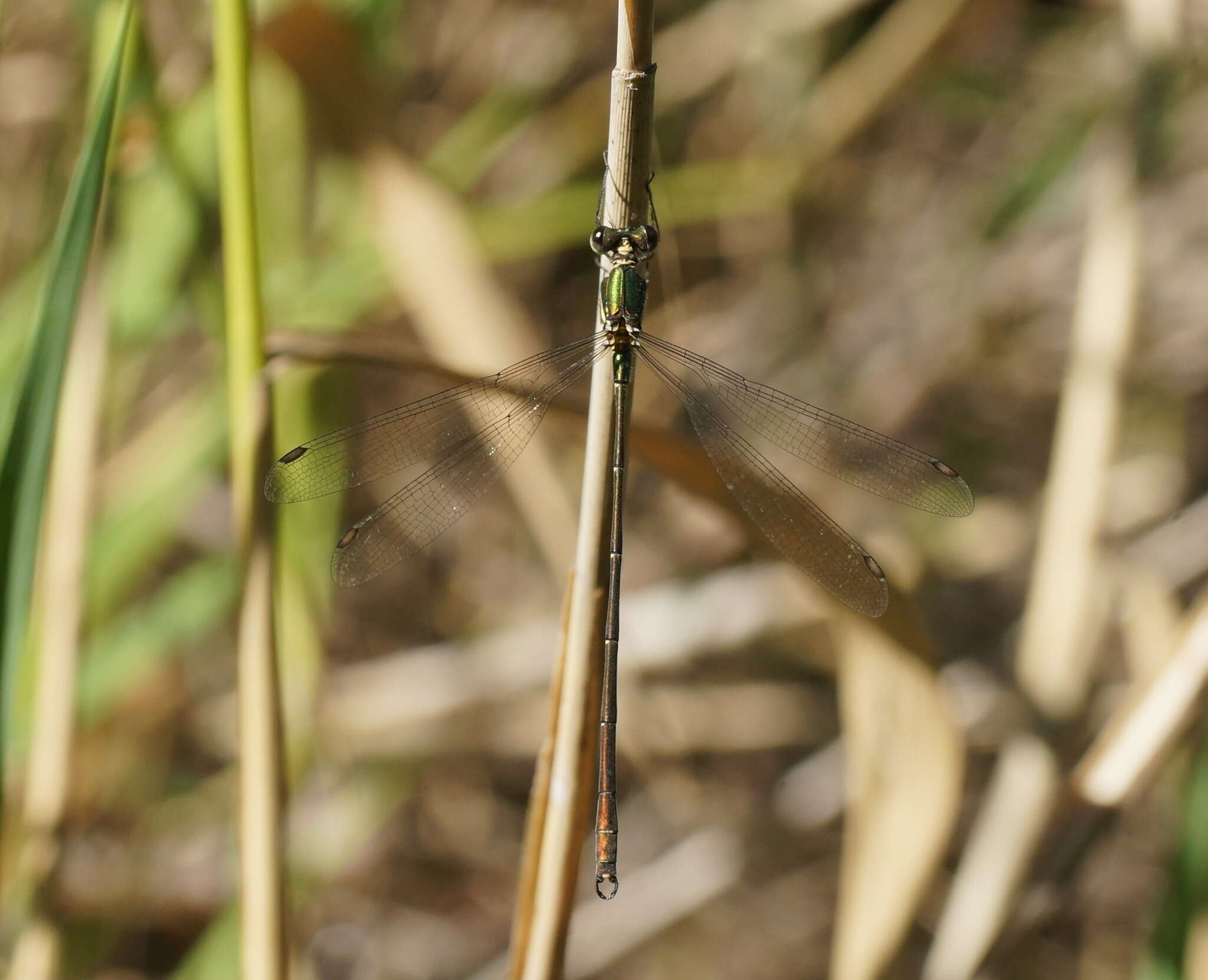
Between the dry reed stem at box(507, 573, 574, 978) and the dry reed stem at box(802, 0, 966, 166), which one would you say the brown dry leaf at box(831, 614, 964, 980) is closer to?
the dry reed stem at box(507, 573, 574, 978)

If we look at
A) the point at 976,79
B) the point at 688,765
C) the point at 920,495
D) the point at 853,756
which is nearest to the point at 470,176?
the point at 920,495

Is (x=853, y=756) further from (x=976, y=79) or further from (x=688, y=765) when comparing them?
(x=976, y=79)

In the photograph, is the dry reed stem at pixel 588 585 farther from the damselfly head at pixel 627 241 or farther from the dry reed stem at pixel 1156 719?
the dry reed stem at pixel 1156 719

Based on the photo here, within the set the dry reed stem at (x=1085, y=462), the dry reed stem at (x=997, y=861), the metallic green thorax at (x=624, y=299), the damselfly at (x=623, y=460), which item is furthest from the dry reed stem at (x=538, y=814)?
the dry reed stem at (x=1085, y=462)

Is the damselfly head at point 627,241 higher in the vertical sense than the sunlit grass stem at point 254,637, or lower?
higher

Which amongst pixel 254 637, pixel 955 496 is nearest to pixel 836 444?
pixel 955 496
